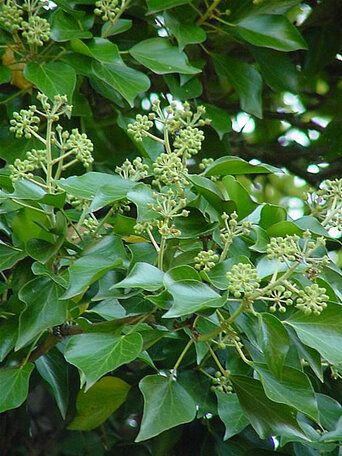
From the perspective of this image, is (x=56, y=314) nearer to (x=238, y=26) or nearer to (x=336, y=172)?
(x=238, y=26)

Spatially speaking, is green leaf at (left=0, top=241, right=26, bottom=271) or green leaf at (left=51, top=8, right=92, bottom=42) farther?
green leaf at (left=51, top=8, right=92, bottom=42)

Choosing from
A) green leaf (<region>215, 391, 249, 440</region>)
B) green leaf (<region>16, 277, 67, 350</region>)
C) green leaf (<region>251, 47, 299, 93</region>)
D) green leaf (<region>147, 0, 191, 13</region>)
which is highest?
green leaf (<region>147, 0, 191, 13</region>)

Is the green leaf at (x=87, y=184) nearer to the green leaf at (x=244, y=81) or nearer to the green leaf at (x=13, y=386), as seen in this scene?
the green leaf at (x=13, y=386)

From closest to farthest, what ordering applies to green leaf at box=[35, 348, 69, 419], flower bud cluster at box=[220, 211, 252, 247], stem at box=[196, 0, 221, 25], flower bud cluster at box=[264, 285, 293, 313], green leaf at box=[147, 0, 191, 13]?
flower bud cluster at box=[264, 285, 293, 313] < flower bud cluster at box=[220, 211, 252, 247] < green leaf at box=[35, 348, 69, 419] < green leaf at box=[147, 0, 191, 13] < stem at box=[196, 0, 221, 25]

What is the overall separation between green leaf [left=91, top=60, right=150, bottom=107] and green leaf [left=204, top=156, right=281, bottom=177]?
0.37 m

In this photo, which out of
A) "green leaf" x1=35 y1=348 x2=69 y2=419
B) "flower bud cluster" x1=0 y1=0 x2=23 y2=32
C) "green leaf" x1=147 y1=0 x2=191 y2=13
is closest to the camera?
"green leaf" x1=35 y1=348 x2=69 y2=419

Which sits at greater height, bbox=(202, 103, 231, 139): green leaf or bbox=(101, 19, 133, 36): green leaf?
bbox=(101, 19, 133, 36): green leaf

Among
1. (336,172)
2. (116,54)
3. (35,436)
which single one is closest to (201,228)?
(116,54)

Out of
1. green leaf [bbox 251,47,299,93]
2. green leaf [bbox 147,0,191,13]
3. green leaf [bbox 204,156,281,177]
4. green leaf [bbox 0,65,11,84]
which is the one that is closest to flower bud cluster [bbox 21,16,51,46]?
green leaf [bbox 0,65,11,84]

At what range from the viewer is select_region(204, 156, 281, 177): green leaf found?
994 mm

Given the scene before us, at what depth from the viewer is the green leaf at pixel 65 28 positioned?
1.35m

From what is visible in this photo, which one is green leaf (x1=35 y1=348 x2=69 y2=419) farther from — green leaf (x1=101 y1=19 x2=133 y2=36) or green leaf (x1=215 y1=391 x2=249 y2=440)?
A: green leaf (x1=101 y1=19 x2=133 y2=36)

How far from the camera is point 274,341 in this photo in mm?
859

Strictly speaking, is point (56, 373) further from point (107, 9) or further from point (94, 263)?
point (107, 9)
